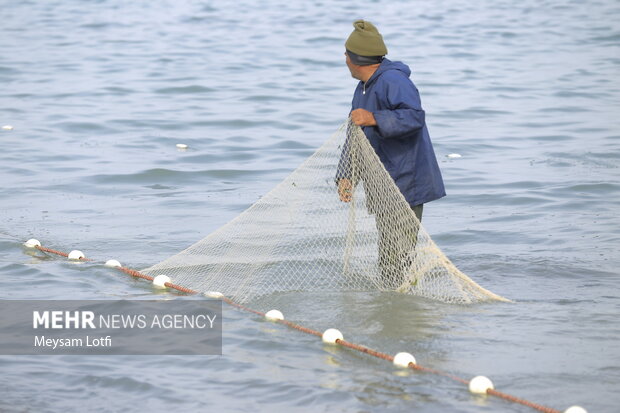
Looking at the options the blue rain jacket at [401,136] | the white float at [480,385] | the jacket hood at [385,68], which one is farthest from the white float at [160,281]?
the white float at [480,385]

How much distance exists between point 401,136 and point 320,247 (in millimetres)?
1277

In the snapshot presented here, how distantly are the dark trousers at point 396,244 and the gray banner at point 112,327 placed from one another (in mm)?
1139

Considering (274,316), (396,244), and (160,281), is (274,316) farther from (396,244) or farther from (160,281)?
(160,281)

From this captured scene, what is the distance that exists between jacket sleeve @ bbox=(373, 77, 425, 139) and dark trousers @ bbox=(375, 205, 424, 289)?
571mm

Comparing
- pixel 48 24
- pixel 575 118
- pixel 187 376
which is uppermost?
pixel 48 24

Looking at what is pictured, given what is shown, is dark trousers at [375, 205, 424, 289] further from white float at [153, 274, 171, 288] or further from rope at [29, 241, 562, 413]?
white float at [153, 274, 171, 288]

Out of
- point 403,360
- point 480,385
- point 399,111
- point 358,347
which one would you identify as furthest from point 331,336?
point 399,111

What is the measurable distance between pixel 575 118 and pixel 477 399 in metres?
10.5

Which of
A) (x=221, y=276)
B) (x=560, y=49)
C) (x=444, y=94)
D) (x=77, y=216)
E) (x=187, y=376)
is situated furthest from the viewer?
(x=560, y=49)

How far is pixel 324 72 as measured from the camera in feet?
64.5

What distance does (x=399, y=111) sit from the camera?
616 centimetres

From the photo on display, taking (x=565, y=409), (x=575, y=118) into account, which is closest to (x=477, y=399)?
(x=565, y=409)

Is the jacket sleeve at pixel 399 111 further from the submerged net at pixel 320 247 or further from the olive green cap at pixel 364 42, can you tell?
the submerged net at pixel 320 247

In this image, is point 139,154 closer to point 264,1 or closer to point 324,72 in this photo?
point 324,72
